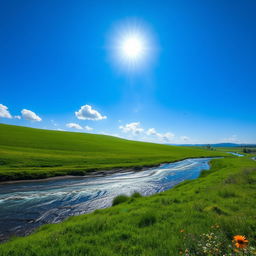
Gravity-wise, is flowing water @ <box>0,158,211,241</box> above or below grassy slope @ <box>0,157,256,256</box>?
below

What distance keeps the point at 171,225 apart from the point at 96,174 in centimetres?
2492

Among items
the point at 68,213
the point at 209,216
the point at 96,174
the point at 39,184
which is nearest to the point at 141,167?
the point at 96,174

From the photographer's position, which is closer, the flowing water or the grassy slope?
the grassy slope

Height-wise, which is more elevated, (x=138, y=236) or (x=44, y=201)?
(x=138, y=236)

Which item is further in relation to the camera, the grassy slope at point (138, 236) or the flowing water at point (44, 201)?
the flowing water at point (44, 201)

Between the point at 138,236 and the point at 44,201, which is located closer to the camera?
the point at 138,236

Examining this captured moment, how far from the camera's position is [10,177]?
21266 millimetres

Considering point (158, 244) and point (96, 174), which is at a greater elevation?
point (158, 244)

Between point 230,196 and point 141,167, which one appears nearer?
point 230,196

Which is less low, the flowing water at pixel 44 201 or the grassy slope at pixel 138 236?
the grassy slope at pixel 138 236

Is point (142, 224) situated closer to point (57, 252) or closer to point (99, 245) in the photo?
point (99, 245)

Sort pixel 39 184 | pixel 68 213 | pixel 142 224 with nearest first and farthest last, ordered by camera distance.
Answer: pixel 142 224 → pixel 68 213 → pixel 39 184

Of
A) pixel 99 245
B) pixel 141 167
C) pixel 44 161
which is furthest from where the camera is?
pixel 141 167

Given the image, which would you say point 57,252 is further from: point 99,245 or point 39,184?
point 39,184
